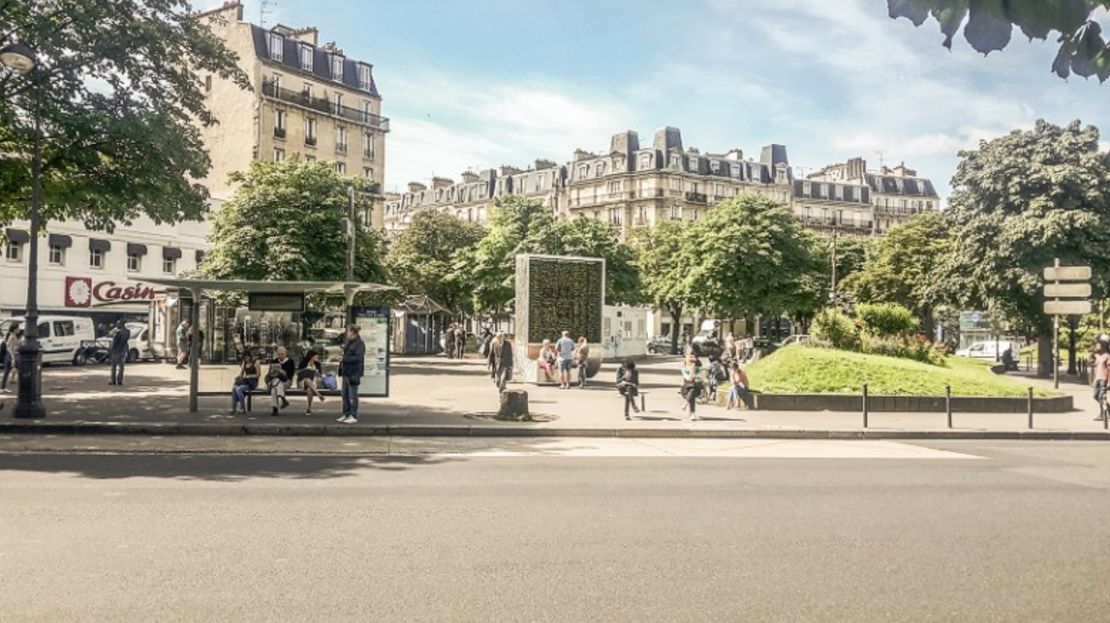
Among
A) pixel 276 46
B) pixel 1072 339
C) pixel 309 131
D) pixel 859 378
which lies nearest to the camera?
pixel 859 378

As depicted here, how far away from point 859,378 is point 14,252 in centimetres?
4023

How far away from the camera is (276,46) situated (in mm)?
61719

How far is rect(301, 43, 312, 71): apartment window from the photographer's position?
63750 mm

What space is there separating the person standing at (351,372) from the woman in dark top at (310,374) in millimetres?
1058

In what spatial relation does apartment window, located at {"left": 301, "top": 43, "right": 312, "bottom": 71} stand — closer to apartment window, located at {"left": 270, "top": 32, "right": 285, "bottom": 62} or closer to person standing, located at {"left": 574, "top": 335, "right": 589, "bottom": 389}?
apartment window, located at {"left": 270, "top": 32, "right": 285, "bottom": 62}

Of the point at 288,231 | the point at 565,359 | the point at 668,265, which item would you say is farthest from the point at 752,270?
the point at 288,231

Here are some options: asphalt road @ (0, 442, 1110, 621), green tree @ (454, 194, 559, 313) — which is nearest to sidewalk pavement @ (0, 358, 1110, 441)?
asphalt road @ (0, 442, 1110, 621)

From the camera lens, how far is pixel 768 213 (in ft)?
158

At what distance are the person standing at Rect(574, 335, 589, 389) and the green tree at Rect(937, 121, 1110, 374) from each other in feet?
65.0

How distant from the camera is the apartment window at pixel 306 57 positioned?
209ft

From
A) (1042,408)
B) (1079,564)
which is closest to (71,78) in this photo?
(1079,564)

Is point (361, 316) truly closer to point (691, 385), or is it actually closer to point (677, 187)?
point (691, 385)

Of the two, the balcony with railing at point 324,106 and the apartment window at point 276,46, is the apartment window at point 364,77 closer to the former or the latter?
the balcony with railing at point 324,106

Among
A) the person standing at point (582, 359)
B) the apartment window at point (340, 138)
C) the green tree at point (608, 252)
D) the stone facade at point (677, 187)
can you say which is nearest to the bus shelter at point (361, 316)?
the person standing at point (582, 359)
